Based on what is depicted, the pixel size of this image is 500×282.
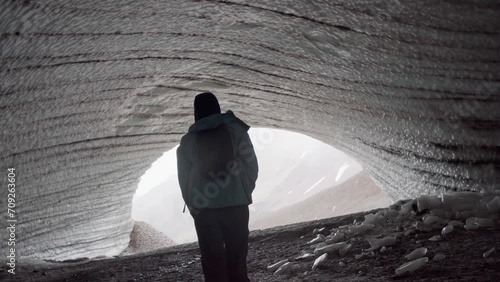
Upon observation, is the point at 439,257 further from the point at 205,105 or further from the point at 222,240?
the point at 205,105

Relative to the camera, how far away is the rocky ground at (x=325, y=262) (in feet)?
5.89

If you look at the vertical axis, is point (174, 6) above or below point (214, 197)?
above

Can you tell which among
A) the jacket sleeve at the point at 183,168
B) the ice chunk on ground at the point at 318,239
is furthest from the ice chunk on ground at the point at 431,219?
the jacket sleeve at the point at 183,168

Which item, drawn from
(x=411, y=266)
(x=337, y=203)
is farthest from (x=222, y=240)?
(x=337, y=203)

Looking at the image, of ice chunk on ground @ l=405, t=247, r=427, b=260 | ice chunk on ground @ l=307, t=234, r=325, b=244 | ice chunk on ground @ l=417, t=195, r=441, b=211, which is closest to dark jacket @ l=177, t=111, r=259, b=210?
ice chunk on ground @ l=405, t=247, r=427, b=260

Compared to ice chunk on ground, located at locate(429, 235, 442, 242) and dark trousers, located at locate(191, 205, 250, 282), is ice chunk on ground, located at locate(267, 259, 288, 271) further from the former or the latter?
ice chunk on ground, located at locate(429, 235, 442, 242)

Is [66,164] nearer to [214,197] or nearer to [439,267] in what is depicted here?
[214,197]

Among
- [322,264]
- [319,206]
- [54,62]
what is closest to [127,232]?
[54,62]

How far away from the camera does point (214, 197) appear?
191 centimetres

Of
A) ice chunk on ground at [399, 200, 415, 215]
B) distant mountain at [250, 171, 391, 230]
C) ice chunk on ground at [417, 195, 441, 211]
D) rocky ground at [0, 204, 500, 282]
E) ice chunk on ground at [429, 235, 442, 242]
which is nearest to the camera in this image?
rocky ground at [0, 204, 500, 282]

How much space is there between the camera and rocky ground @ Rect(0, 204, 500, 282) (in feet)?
5.89

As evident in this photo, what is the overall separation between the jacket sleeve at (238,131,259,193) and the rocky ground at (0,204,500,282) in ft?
1.79

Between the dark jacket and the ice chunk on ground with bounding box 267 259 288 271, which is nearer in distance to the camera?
the dark jacket

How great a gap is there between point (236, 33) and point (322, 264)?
192 centimetres
